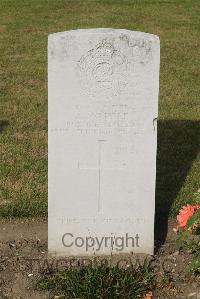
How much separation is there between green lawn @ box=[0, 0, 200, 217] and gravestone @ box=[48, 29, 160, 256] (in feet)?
3.18

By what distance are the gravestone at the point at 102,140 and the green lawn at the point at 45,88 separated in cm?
A: 97

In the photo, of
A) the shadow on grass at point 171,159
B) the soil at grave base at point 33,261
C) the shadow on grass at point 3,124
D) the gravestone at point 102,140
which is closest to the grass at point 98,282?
the soil at grave base at point 33,261

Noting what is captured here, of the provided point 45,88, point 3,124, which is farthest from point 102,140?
point 45,88

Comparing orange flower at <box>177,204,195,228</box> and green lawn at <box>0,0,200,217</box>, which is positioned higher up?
green lawn at <box>0,0,200,217</box>

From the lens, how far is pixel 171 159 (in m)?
7.28

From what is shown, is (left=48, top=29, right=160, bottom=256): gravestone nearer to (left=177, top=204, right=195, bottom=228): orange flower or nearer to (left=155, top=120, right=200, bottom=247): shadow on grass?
(left=177, top=204, right=195, bottom=228): orange flower

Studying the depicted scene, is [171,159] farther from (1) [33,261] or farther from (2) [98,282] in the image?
(2) [98,282]

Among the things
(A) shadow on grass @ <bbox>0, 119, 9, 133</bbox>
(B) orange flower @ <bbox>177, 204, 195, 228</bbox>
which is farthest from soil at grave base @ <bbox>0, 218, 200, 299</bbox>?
(A) shadow on grass @ <bbox>0, 119, 9, 133</bbox>

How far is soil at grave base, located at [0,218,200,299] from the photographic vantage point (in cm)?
464

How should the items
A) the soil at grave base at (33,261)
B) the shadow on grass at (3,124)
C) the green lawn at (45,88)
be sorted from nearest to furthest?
the soil at grave base at (33,261) → the green lawn at (45,88) → the shadow on grass at (3,124)

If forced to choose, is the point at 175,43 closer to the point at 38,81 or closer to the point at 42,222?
the point at 38,81

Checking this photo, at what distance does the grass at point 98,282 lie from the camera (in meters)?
4.45

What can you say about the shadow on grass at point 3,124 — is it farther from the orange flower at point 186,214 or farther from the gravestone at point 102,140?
the orange flower at point 186,214

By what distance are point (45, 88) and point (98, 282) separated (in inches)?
239
